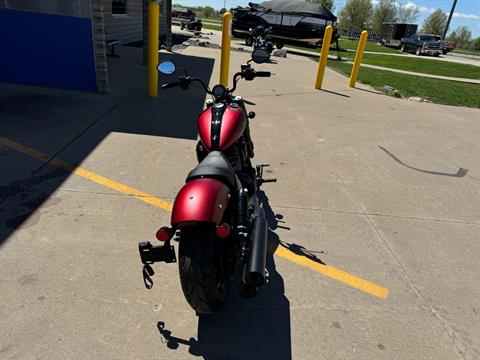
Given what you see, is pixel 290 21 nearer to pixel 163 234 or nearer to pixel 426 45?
pixel 426 45

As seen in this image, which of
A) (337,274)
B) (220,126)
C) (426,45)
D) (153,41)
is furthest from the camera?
(426,45)

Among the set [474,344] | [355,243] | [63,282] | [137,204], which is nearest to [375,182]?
[355,243]

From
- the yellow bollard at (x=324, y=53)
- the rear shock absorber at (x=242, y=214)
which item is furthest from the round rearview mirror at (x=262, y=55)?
the yellow bollard at (x=324, y=53)

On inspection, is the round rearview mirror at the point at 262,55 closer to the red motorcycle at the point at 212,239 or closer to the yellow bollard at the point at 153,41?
the red motorcycle at the point at 212,239

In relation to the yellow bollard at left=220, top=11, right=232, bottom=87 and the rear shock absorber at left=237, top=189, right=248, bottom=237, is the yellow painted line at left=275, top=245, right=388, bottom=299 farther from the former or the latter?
the yellow bollard at left=220, top=11, right=232, bottom=87

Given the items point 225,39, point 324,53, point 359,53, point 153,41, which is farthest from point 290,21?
point 153,41

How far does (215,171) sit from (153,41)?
20.1 feet

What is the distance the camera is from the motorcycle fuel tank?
2.83 metres

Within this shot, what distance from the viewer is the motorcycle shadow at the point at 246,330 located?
2.22 m

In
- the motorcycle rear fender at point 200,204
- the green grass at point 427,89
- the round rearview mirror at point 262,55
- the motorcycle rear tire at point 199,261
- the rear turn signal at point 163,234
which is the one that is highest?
the round rearview mirror at point 262,55

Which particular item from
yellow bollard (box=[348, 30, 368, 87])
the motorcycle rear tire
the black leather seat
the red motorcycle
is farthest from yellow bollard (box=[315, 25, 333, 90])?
the motorcycle rear tire

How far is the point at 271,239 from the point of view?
3.37 m

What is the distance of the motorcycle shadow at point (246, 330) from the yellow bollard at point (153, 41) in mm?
5954

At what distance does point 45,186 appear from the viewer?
3789 millimetres
